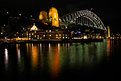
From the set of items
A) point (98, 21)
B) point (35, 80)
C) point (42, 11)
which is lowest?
point (35, 80)

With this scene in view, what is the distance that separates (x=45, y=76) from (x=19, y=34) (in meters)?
74.8

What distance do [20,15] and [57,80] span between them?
324 feet

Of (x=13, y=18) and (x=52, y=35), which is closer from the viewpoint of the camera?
(x=52, y=35)

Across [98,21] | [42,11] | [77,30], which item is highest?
[42,11]

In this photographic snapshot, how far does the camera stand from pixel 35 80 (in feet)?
17.5

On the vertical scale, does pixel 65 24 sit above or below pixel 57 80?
above

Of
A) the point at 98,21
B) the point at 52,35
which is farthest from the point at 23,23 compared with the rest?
the point at 98,21

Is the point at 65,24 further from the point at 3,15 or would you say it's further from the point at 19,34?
the point at 3,15

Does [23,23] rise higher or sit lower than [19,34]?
higher

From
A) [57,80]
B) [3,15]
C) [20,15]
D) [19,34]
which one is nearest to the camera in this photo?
[57,80]

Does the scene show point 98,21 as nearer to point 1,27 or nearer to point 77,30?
point 77,30

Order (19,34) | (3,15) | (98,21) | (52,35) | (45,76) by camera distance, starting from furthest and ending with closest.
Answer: (98,21) → (3,15) → (19,34) → (52,35) → (45,76)

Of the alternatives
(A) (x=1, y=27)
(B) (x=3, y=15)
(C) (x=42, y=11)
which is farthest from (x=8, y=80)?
(C) (x=42, y=11)

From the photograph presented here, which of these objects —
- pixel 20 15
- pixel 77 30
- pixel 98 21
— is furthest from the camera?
pixel 98 21
